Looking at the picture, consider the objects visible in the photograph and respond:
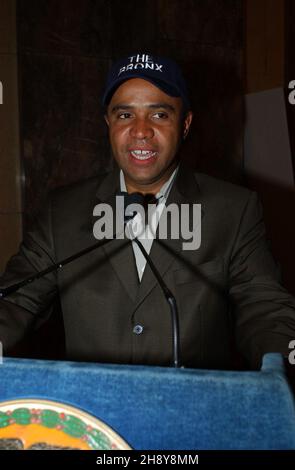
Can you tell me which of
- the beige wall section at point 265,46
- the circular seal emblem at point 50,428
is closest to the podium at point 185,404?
the circular seal emblem at point 50,428

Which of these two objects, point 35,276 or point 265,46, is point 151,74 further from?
point 265,46

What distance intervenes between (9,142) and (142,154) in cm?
159

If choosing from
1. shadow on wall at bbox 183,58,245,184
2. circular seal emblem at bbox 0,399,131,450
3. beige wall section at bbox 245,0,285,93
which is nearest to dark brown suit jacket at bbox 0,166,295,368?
circular seal emblem at bbox 0,399,131,450

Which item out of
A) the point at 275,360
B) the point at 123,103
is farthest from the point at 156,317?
the point at 275,360

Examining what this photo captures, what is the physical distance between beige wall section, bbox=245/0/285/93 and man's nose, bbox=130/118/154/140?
6.03 ft

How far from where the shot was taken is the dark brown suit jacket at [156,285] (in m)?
1.45

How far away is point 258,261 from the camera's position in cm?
146

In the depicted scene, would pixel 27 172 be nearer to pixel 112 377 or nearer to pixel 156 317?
pixel 156 317

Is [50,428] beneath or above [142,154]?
beneath

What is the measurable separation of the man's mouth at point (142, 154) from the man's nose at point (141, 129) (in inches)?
1.5

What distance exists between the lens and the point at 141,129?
1.50 meters

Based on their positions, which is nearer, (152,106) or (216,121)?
(152,106)

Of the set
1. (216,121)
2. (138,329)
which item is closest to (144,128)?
(138,329)

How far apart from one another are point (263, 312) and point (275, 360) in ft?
1.76
